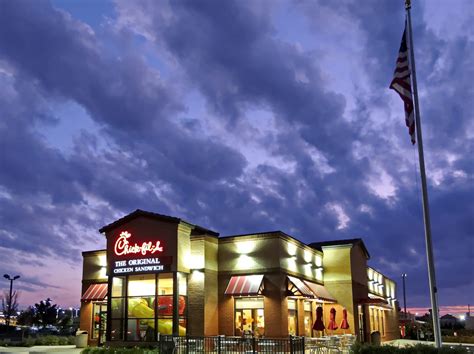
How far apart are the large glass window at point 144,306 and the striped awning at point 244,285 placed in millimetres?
2902

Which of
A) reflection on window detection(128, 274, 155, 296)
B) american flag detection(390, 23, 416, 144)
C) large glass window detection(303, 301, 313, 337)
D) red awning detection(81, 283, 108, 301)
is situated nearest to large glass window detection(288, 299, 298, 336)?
large glass window detection(303, 301, 313, 337)

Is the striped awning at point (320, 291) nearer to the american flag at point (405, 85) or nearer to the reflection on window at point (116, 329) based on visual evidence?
the reflection on window at point (116, 329)

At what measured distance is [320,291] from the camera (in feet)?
129

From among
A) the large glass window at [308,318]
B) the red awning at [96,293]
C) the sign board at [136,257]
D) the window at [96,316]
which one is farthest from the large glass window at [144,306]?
the large glass window at [308,318]

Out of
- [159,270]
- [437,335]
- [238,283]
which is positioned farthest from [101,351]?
[437,335]

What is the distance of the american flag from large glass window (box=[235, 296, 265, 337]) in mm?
16231

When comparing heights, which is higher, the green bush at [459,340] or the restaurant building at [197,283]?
the restaurant building at [197,283]

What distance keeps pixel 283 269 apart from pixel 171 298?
7.05 meters

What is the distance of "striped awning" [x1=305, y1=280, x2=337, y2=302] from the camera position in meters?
37.5

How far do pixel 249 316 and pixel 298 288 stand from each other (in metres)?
3.57

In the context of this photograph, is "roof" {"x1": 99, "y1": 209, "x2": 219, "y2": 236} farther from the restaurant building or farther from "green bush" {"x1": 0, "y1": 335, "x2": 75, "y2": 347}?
"green bush" {"x1": 0, "y1": 335, "x2": 75, "y2": 347}

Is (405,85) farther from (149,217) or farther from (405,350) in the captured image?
(149,217)

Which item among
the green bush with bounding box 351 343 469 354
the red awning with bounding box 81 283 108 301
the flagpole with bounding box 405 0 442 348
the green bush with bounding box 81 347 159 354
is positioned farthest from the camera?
the red awning with bounding box 81 283 108 301

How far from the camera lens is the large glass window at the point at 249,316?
110 feet
